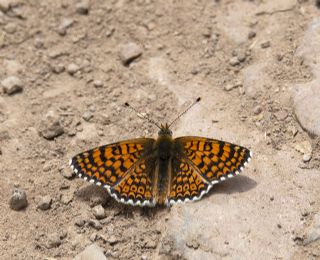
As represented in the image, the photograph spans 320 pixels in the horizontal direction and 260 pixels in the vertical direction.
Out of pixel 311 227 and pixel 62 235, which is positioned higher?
pixel 311 227

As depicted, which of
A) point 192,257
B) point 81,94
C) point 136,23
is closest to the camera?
A: point 192,257

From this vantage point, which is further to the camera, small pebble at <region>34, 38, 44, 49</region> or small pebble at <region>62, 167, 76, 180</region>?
small pebble at <region>34, 38, 44, 49</region>

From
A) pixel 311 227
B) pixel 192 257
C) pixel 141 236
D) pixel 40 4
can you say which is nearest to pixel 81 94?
pixel 40 4

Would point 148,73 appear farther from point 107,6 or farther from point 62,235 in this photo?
point 62,235

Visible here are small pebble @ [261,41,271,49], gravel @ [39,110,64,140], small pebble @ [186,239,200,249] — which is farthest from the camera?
small pebble @ [261,41,271,49]

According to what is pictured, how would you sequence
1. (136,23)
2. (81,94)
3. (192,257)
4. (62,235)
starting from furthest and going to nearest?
(136,23), (81,94), (62,235), (192,257)

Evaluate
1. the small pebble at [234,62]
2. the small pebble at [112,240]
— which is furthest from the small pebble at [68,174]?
the small pebble at [234,62]

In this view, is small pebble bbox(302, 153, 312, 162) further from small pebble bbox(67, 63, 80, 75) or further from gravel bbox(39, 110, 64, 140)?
small pebble bbox(67, 63, 80, 75)

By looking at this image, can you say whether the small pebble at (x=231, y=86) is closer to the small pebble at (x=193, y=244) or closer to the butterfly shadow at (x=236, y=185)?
the butterfly shadow at (x=236, y=185)

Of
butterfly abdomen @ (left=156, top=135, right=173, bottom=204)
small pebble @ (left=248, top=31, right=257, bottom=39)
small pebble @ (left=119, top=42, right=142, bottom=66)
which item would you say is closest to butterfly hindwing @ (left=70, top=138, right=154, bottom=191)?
butterfly abdomen @ (left=156, top=135, right=173, bottom=204)
